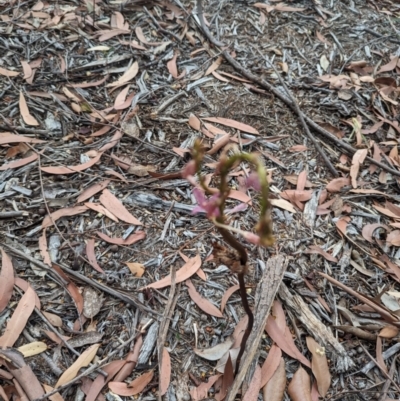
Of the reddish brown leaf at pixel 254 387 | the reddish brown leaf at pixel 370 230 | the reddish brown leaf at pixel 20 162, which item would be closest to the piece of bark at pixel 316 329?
the reddish brown leaf at pixel 254 387

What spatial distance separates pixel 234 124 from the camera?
2.07m

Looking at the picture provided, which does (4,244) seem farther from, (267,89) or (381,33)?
(381,33)

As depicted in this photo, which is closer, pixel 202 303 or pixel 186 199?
pixel 202 303

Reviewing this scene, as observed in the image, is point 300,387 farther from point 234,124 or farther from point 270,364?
point 234,124

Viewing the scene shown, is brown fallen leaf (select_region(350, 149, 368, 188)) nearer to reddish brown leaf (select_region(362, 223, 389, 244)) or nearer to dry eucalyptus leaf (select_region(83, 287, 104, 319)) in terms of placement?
reddish brown leaf (select_region(362, 223, 389, 244))

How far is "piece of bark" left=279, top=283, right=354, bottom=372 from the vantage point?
54.9 inches

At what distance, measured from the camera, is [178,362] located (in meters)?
1.37

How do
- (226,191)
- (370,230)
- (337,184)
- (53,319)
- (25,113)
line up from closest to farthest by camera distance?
1. (226,191)
2. (53,319)
3. (370,230)
4. (337,184)
5. (25,113)

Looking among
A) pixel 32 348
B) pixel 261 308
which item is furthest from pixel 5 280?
pixel 261 308

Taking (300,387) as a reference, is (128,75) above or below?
above

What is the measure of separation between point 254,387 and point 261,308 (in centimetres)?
24

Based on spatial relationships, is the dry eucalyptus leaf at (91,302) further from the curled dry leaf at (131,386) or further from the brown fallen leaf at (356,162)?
the brown fallen leaf at (356,162)

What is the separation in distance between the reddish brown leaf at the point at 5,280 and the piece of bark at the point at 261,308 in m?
0.78

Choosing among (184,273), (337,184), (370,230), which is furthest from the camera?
(337,184)
